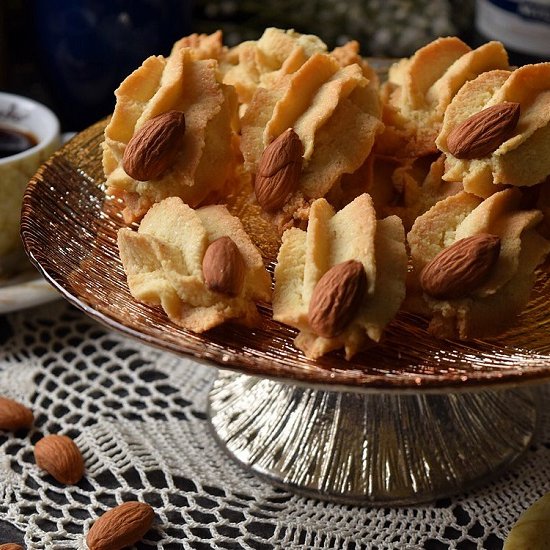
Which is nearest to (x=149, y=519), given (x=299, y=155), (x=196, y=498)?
(x=196, y=498)

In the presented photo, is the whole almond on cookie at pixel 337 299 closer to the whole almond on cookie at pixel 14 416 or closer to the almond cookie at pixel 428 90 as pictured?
the almond cookie at pixel 428 90

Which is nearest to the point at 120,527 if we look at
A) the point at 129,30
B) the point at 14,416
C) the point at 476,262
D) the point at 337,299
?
the point at 14,416

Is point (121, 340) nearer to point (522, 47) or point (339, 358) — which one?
point (339, 358)

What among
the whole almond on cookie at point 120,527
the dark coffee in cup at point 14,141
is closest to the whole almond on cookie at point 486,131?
the whole almond on cookie at point 120,527

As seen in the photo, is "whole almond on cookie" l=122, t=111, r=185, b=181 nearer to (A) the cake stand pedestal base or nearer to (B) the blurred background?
(A) the cake stand pedestal base

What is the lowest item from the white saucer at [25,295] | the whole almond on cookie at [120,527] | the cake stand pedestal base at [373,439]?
the whole almond on cookie at [120,527]

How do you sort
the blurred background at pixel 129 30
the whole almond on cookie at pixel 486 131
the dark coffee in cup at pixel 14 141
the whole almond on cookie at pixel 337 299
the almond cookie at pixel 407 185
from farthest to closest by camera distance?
the blurred background at pixel 129 30, the dark coffee in cup at pixel 14 141, the almond cookie at pixel 407 185, the whole almond on cookie at pixel 486 131, the whole almond on cookie at pixel 337 299
